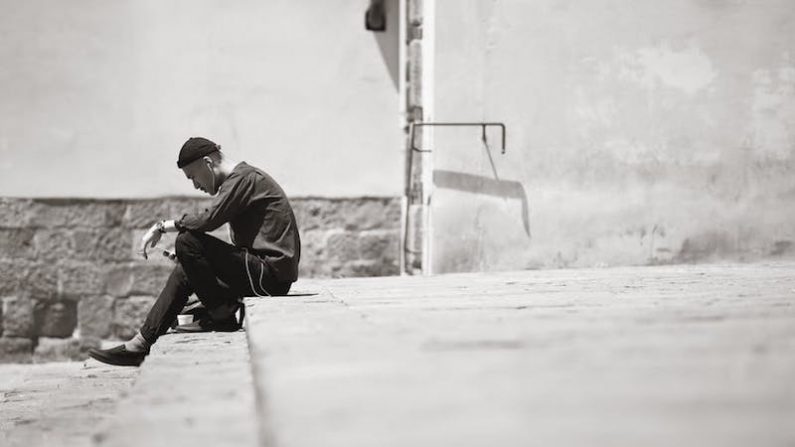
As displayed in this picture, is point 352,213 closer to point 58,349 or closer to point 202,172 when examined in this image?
point 58,349

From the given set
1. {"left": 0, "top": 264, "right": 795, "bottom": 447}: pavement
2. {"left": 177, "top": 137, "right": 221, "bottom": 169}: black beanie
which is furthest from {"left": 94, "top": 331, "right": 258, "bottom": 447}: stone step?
{"left": 177, "top": 137, "right": 221, "bottom": 169}: black beanie

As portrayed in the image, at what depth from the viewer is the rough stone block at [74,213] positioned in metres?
8.31

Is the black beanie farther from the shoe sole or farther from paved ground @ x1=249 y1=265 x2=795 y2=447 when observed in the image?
the shoe sole

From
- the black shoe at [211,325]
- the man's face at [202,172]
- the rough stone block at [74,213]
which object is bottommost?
the black shoe at [211,325]

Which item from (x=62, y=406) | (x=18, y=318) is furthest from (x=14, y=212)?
(x=62, y=406)

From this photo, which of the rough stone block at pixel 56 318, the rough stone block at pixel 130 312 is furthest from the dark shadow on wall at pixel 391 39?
the rough stone block at pixel 56 318

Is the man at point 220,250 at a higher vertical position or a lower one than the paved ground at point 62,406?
higher

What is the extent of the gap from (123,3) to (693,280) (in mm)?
4695

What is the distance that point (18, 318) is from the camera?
27.4ft

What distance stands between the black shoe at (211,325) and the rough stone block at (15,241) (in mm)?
3564

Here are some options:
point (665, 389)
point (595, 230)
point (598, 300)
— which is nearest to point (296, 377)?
point (665, 389)

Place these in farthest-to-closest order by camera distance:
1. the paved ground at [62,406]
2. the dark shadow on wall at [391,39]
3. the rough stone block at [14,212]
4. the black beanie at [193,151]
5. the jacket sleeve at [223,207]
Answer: the dark shadow on wall at [391,39] < the rough stone block at [14,212] < the black beanie at [193,151] < the jacket sleeve at [223,207] < the paved ground at [62,406]

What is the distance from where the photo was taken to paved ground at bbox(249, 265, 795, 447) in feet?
6.19

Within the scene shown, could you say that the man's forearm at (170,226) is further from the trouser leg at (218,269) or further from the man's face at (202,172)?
the man's face at (202,172)
